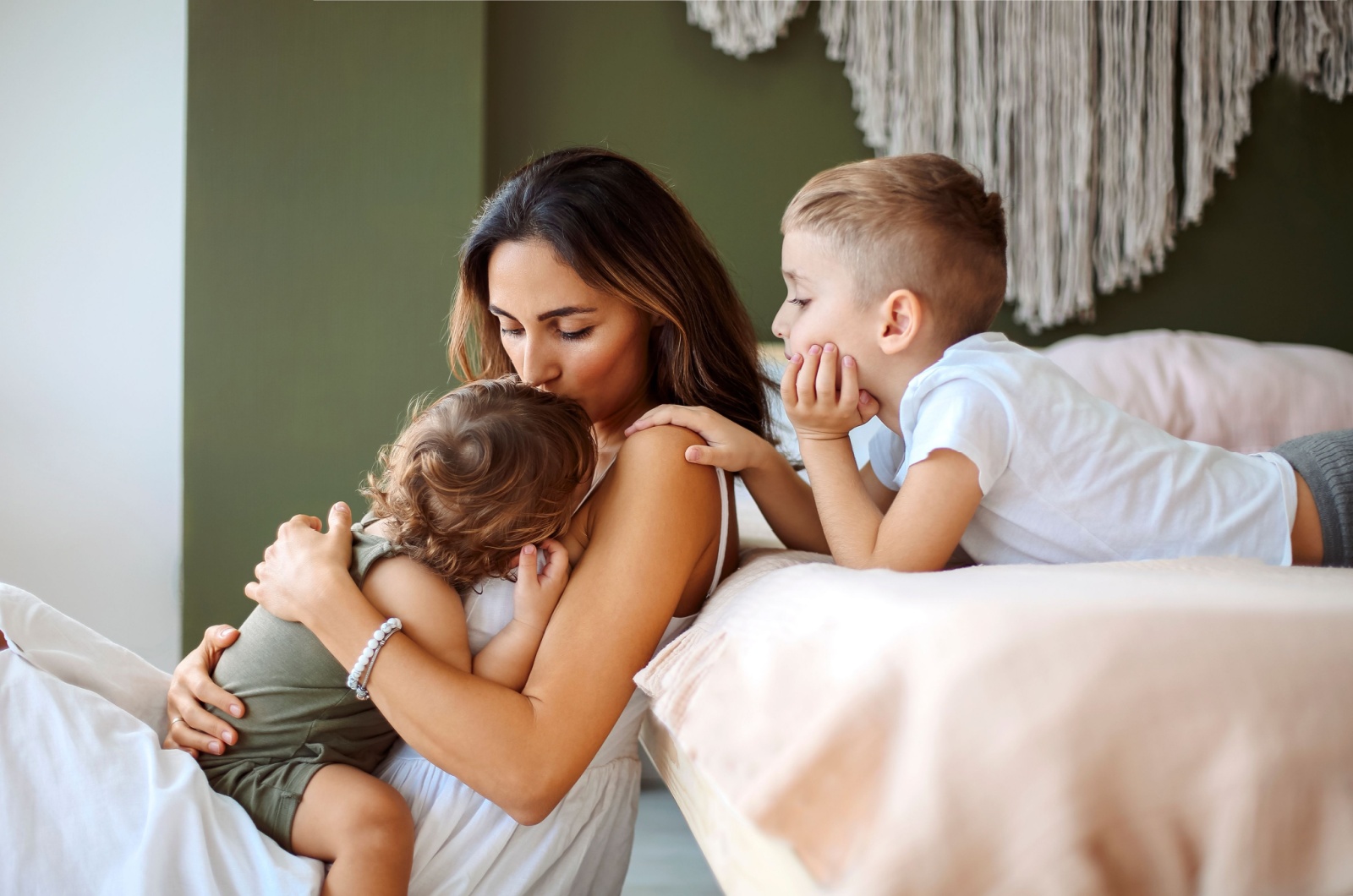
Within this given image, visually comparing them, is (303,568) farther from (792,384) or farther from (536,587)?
(792,384)

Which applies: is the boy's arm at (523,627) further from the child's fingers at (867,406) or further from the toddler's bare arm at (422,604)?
the child's fingers at (867,406)

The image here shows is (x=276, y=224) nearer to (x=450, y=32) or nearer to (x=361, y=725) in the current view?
(x=450, y=32)

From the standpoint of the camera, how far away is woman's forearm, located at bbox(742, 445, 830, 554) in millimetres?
1175

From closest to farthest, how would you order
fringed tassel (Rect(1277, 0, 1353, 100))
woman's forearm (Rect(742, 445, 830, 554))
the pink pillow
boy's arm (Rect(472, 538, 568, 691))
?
boy's arm (Rect(472, 538, 568, 691))
woman's forearm (Rect(742, 445, 830, 554))
the pink pillow
fringed tassel (Rect(1277, 0, 1353, 100))

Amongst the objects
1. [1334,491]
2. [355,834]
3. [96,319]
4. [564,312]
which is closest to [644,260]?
[564,312]

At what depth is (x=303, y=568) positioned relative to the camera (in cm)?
95

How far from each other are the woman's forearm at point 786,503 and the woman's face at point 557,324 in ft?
0.70

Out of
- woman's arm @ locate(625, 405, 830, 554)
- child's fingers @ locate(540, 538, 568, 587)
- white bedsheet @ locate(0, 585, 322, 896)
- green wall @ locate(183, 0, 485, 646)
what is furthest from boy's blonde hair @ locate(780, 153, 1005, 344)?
green wall @ locate(183, 0, 485, 646)

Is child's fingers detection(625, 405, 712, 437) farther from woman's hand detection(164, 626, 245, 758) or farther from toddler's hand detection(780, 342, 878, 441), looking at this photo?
woman's hand detection(164, 626, 245, 758)

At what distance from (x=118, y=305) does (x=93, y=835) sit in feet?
5.99

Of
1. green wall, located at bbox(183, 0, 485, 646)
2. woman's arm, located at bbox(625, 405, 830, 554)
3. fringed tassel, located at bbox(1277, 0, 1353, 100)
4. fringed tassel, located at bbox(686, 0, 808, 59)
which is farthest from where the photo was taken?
fringed tassel, located at bbox(1277, 0, 1353, 100)

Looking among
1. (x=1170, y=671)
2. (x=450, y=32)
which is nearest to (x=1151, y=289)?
(x=450, y=32)

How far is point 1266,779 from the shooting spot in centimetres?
53

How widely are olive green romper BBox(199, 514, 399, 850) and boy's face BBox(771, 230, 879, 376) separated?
0.51 meters
